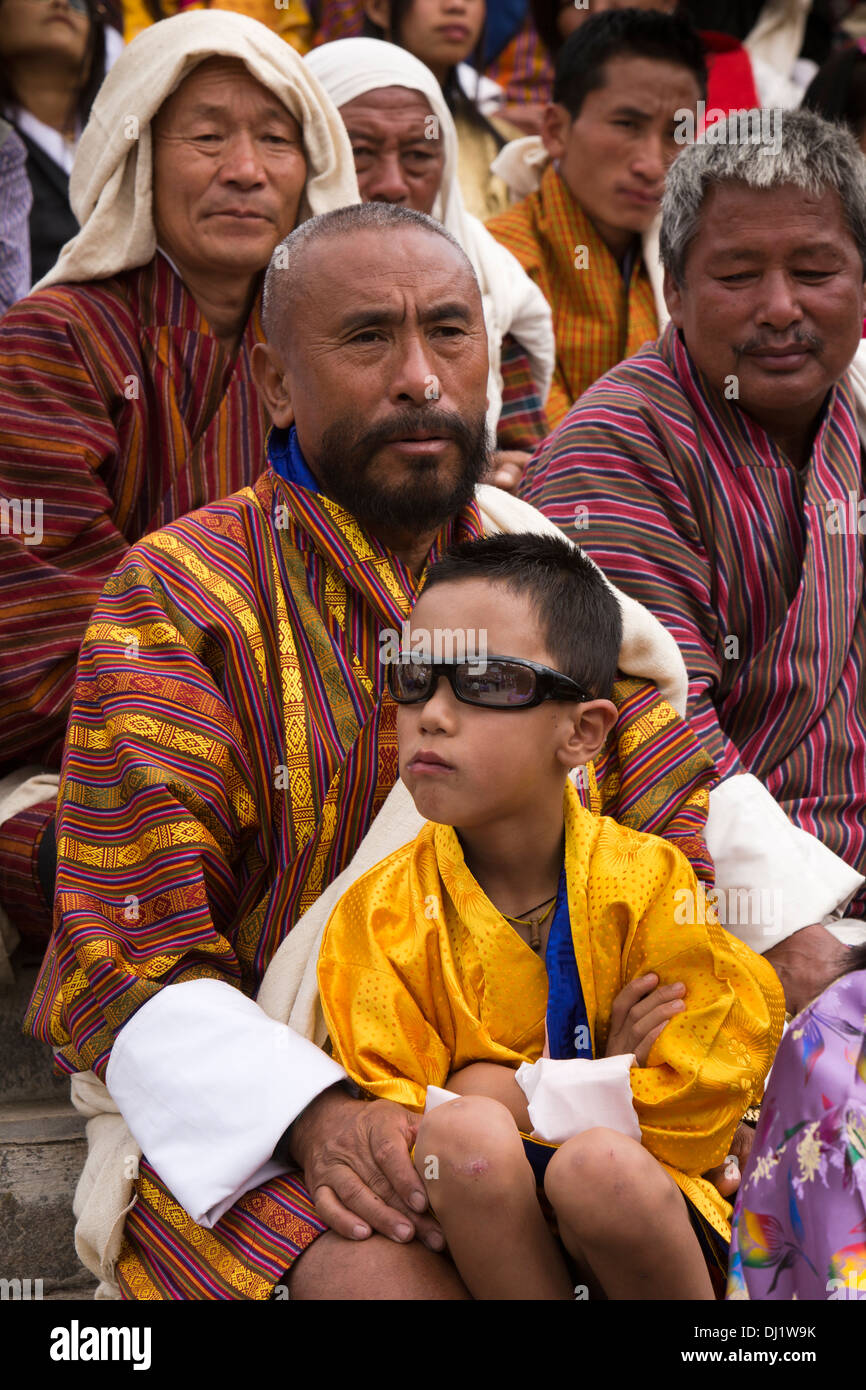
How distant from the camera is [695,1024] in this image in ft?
7.93

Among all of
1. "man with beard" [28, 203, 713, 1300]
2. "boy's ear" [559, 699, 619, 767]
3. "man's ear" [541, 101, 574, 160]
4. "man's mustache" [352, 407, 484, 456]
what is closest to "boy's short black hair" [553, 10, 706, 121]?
"man's ear" [541, 101, 574, 160]

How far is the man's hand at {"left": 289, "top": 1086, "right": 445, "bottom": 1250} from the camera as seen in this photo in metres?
2.35

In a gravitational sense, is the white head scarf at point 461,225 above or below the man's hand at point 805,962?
above

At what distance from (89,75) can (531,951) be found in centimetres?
427

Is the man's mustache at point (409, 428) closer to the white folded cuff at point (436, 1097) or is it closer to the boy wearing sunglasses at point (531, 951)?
the boy wearing sunglasses at point (531, 951)

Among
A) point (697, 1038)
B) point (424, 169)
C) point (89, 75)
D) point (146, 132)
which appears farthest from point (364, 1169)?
point (89, 75)

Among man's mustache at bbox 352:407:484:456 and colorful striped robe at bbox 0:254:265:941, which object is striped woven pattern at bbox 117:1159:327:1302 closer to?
colorful striped robe at bbox 0:254:265:941

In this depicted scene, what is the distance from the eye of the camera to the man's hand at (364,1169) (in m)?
2.35

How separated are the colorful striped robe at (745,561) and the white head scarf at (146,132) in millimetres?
1082

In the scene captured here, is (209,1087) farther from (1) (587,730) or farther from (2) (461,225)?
(2) (461,225)

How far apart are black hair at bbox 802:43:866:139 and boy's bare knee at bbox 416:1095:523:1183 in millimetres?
4720

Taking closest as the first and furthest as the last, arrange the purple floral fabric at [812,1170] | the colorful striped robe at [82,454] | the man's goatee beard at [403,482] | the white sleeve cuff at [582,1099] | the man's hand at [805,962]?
the purple floral fabric at [812,1170] → the white sleeve cuff at [582,1099] → the man's goatee beard at [403,482] → the man's hand at [805,962] → the colorful striped robe at [82,454]

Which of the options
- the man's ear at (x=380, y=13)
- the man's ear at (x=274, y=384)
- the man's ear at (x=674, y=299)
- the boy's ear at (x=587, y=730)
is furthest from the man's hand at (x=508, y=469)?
the man's ear at (x=380, y=13)

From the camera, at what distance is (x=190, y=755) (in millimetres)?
2764
